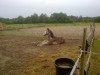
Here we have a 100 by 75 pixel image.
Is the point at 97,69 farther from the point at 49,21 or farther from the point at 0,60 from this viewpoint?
the point at 49,21

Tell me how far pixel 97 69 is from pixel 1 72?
307 centimetres

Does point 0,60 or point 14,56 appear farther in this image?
point 14,56

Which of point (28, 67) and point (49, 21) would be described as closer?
point (28, 67)

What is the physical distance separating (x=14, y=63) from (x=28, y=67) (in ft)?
2.56

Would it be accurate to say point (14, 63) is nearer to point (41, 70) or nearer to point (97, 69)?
point (41, 70)

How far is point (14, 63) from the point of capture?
716 centimetres

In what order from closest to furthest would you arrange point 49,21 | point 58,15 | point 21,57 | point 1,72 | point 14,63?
Answer: 1. point 1,72
2. point 14,63
3. point 21,57
4. point 49,21
5. point 58,15

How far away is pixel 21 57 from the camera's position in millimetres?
8141

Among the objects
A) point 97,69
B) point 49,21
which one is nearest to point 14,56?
point 97,69

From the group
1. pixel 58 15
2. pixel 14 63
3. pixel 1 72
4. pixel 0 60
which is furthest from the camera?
pixel 58 15

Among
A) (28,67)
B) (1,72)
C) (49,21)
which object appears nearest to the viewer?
(1,72)

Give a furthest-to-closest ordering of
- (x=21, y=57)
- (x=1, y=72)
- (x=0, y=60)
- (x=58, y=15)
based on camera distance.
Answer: (x=58, y=15)
(x=21, y=57)
(x=0, y=60)
(x=1, y=72)

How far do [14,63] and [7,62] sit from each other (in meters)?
0.33

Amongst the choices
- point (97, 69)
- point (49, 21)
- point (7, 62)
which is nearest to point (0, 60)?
point (7, 62)
